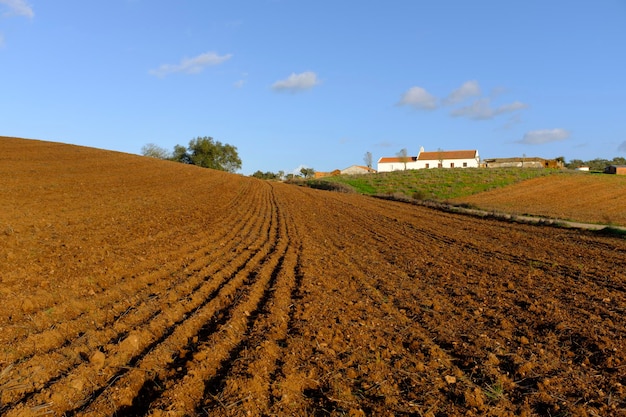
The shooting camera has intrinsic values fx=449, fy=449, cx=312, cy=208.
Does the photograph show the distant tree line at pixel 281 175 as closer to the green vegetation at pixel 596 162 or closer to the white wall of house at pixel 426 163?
the white wall of house at pixel 426 163

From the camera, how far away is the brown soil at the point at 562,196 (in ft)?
108

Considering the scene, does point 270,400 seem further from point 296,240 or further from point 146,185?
point 146,185

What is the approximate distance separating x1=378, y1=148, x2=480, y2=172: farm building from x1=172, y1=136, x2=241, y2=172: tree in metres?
38.9

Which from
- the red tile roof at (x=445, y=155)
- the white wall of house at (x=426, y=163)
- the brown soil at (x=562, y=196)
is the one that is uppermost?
the red tile roof at (x=445, y=155)

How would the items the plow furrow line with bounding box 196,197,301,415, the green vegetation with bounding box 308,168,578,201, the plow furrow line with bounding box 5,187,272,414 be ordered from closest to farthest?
1. the plow furrow line with bounding box 196,197,301,415
2. the plow furrow line with bounding box 5,187,272,414
3. the green vegetation with bounding box 308,168,578,201

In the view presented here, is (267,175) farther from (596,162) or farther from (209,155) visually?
(596,162)

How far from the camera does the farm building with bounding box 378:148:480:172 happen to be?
101 metres

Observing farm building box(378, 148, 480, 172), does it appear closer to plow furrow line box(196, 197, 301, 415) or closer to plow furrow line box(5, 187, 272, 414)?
plow furrow line box(5, 187, 272, 414)

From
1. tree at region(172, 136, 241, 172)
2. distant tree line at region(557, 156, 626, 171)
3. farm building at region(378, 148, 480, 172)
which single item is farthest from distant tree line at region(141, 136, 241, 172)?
distant tree line at region(557, 156, 626, 171)

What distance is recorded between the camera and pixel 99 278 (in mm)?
8070

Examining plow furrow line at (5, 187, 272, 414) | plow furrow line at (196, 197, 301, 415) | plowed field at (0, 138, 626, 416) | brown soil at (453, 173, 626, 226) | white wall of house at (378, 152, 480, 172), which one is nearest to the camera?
plow furrow line at (196, 197, 301, 415)

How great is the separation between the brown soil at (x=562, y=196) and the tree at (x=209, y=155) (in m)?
70.1

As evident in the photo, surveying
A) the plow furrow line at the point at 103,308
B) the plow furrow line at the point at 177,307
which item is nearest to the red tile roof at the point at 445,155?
the plow furrow line at the point at 177,307

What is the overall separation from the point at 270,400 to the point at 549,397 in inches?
107
